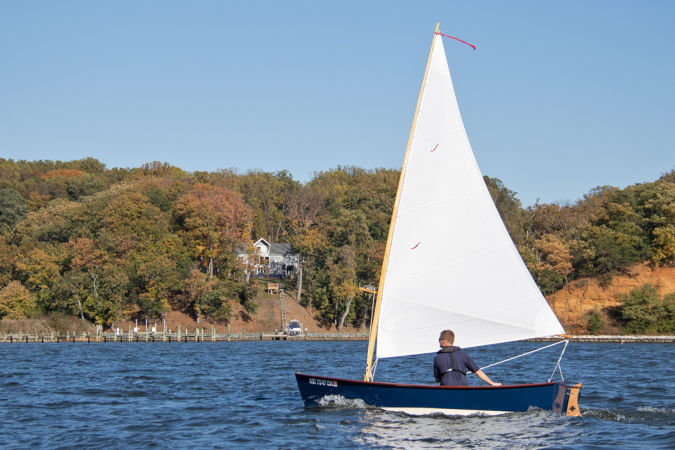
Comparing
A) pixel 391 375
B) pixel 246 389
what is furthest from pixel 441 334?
pixel 391 375

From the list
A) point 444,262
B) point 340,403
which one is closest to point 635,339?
point 444,262

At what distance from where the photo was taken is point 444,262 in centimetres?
1922

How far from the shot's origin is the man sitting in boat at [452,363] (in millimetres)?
18000

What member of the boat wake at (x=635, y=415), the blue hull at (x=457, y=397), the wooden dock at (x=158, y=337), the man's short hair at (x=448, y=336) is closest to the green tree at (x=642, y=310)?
the wooden dock at (x=158, y=337)

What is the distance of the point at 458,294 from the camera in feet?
62.6

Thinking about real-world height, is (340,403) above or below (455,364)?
below

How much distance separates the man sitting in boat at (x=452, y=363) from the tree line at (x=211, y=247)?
231ft

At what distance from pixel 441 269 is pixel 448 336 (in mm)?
1944

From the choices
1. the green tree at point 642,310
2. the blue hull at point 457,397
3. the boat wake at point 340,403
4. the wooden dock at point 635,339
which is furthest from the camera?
the green tree at point 642,310

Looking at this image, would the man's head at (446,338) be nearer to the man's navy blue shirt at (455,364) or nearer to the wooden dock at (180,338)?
the man's navy blue shirt at (455,364)

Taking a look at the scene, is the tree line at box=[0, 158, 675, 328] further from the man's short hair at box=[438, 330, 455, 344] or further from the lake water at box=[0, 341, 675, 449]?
the man's short hair at box=[438, 330, 455, 344]

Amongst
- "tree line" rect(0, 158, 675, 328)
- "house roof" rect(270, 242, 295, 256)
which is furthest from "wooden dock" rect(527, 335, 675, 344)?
"house roof" rect(270, 242, 295, 256)

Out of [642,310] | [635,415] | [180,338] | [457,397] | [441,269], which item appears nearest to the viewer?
[457,397]

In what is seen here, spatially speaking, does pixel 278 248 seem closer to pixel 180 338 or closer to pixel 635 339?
pixel 180 338
